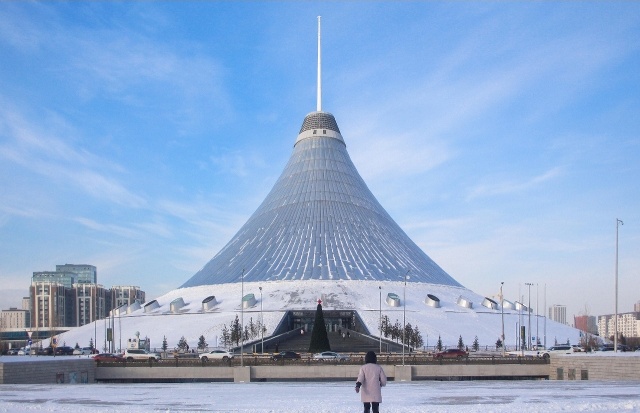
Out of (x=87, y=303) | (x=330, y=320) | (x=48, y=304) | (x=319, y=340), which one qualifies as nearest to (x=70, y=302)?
(x=87, y=303)

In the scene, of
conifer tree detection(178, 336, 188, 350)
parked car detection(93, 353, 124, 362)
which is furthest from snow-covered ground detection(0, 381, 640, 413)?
conifer tree detection(178, 336, 188, 350)

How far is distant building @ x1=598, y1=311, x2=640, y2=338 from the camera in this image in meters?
123

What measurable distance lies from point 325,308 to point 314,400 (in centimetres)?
3564

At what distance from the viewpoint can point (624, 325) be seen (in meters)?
133

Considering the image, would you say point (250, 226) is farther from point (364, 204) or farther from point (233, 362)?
point (233, 362)

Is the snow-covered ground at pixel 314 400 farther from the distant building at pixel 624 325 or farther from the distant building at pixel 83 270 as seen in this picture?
the distant building at pixel 83 270

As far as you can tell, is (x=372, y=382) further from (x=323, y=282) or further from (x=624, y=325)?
(x=624, y=325)

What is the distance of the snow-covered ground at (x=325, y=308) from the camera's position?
47156mm

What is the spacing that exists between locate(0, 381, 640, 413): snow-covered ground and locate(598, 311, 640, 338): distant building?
113 m

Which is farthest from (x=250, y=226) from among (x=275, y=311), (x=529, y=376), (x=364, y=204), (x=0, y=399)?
(x=0, y=399)

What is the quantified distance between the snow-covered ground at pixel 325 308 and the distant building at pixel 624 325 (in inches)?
2926

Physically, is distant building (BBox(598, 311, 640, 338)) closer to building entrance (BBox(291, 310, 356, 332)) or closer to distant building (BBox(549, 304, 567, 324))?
distant building (BBox(549, 304, 567, 324))

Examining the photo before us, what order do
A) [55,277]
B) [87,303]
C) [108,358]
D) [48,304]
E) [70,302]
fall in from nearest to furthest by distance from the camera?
[108,358]
[48,304]
[70,302]
[87,303]
[55,277]

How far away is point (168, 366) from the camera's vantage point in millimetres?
28266
